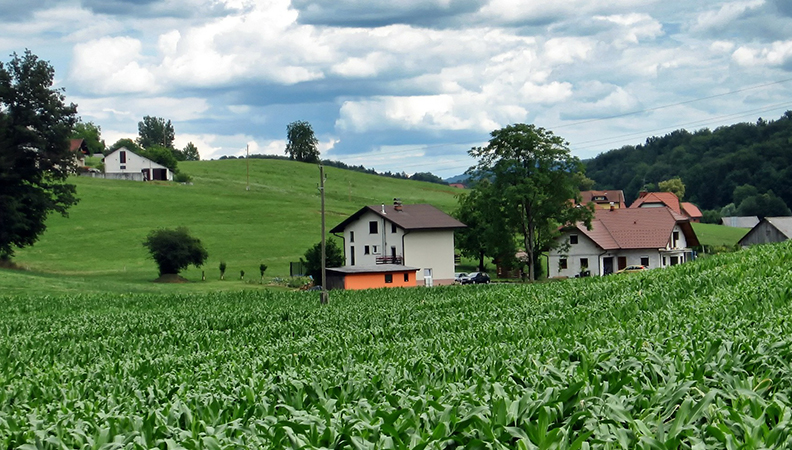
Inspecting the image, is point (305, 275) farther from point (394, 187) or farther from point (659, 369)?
point (394, 187)

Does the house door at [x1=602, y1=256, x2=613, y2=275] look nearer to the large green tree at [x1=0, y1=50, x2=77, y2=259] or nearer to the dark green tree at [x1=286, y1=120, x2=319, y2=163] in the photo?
the large green tree at [x1=0, y1=50, x2=77, y2=259]

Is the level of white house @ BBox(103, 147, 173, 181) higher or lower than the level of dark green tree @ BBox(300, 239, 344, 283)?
higher

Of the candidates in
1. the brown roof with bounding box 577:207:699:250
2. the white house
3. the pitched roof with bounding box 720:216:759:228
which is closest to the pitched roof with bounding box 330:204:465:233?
the brown roof with bounding box 577:207:699:250

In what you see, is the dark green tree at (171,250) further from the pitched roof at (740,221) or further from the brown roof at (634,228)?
the pitched roof at (740,221)

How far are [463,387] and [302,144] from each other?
186 metres

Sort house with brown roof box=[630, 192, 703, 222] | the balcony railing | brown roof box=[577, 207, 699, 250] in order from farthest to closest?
house with brown roof box=[630, 192, 703, 222], brown roof box=[577, 207, 699, 250], the balcony railing

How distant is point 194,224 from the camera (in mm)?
99125

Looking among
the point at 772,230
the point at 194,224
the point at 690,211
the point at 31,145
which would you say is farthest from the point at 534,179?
the point at 690,211

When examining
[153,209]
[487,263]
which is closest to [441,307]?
[487,263]

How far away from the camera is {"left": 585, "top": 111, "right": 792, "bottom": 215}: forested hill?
144625 mm

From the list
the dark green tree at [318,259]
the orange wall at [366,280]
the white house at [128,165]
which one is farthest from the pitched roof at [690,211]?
the orange wall at [366,280]

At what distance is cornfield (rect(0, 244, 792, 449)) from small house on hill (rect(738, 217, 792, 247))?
2711 inches

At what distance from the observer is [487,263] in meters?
91.8

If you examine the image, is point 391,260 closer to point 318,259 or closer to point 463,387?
point 318,259
